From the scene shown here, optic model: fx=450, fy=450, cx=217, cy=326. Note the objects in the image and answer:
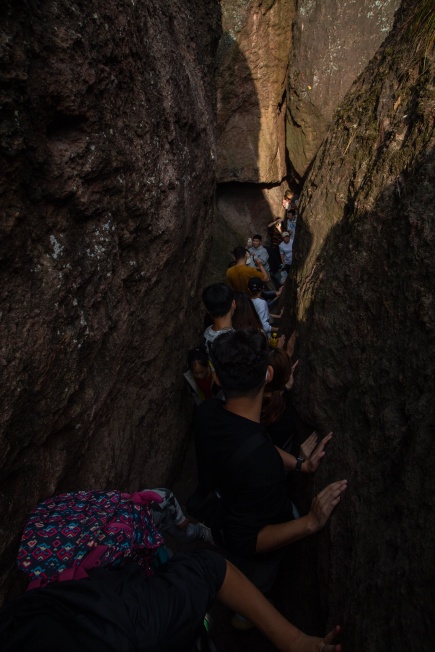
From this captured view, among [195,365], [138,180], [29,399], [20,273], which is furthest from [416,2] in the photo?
[29,399]

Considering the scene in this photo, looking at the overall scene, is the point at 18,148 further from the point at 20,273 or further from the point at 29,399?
the point at 29,399

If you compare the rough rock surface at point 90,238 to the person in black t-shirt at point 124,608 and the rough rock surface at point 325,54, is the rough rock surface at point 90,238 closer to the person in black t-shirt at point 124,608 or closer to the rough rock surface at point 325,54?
the person in black t-shirt at point 124,608

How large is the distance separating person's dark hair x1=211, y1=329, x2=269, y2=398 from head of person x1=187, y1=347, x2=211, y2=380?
1492 millimetres

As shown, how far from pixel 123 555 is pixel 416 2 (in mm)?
4028

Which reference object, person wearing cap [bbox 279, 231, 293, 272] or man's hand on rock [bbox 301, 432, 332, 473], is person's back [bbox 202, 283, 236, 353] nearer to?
man's hand on rock [bbox 301, 432, 332, 473]

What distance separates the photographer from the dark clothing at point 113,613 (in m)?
1.07

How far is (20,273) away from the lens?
183cm

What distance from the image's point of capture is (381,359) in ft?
7.31

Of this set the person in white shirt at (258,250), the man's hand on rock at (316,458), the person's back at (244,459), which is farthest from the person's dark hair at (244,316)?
the person in white shirt at (258,250)

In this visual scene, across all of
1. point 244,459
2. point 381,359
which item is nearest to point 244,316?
point 381,359

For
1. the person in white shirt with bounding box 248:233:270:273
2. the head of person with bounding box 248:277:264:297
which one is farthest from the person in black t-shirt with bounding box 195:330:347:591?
the person in white shirt with bounding box 248:233:270:273

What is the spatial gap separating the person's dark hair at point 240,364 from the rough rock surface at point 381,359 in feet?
1.96

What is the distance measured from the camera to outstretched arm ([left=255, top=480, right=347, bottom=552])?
2078 mm

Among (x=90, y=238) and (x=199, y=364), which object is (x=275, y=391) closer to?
(x=199, y=364)
